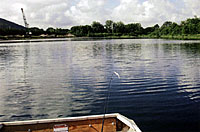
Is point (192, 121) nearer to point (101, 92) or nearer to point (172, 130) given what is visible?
point (172, 130)

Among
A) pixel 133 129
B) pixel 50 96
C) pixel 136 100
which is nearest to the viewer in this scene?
pixel 133 129

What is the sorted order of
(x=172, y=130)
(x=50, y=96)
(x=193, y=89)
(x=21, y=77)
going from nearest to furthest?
(x=172, y=130), (x=50, y=96), (x=193, y=89), (x=21, y=77)

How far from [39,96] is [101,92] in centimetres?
406

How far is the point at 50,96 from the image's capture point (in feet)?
46.6

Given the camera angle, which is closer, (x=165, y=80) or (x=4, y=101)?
(x=4, y=101)

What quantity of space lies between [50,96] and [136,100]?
548 cm

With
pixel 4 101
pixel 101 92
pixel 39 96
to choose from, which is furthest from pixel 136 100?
pixel 4 101

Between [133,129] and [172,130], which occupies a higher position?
[133,129]

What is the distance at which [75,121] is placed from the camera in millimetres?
7277

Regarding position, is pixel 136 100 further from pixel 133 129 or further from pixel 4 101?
pixel 4 101

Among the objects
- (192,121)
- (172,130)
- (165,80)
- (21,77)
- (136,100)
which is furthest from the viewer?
(21,77)

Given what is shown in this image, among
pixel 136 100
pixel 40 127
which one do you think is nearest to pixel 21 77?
pixel 136 100

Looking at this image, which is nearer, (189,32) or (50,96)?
(50,96)

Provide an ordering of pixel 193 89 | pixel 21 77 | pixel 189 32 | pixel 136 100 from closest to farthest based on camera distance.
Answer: pixel 136 100 < pixel 193 89 < pixel 21 77 < pixel 189 32
